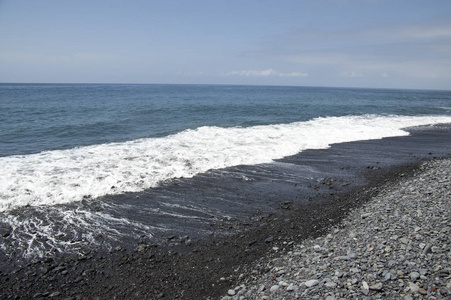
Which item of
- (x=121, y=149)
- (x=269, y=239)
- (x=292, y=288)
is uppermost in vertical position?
(x=121, y=149)

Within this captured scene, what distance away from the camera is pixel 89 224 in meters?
7.98

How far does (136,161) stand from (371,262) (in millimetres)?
10827

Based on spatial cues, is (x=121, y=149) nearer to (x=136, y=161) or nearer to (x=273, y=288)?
(x=136, y=161)

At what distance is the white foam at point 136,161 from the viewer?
1002 centimetres

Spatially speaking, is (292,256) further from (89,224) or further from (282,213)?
(89,224)

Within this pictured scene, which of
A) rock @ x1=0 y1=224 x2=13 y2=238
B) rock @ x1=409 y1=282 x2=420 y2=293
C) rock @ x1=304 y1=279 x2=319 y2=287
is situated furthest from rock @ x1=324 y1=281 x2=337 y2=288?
rock @ x1=0 y1=224 x2=13 y2=238

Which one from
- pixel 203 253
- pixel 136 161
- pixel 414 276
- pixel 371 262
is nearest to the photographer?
pixel 414 276

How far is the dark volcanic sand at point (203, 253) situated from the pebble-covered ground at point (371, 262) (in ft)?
1.72

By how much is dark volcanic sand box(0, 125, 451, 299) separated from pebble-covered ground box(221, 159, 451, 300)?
53 cm

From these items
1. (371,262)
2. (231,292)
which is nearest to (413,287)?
(371,262)

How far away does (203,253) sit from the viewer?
6648mm

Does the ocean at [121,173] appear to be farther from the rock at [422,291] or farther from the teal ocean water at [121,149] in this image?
the rock at [422,291]

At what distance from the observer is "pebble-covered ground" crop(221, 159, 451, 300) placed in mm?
4531

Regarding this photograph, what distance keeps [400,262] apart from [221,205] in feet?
17.3
